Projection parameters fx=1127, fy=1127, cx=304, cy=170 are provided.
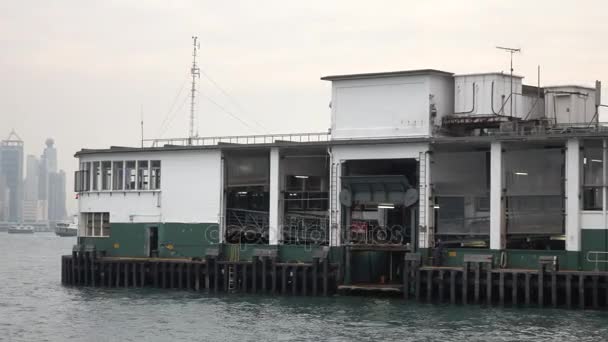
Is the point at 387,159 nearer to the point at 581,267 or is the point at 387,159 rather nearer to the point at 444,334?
the point at 581,267

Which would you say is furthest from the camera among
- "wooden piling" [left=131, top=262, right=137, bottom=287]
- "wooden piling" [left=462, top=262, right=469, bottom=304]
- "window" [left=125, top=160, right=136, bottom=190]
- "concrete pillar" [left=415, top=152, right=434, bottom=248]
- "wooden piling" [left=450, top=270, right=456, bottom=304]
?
"window" [left=125, top=160, right=136, bottom=190]

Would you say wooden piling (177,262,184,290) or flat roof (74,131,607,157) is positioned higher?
flat roof (74,131,607,157)

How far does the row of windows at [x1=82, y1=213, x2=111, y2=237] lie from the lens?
6744 cm

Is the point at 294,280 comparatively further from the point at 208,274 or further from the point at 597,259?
the point at 597,259

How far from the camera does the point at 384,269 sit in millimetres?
60500

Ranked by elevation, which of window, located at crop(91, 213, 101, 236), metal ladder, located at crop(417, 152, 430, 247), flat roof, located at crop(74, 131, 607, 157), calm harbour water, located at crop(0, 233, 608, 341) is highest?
flat roof, located at crop(74, 131, 607, 157)

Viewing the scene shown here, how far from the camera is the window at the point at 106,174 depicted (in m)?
67.7

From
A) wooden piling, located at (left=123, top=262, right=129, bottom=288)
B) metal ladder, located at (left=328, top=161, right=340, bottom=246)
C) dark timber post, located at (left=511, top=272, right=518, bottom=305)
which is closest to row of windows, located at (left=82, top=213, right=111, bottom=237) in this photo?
wooden piling, located at (left=123, top=262, right=129, bottom=288)

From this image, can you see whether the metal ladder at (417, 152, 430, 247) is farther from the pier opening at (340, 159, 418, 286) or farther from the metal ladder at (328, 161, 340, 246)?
the metal ladder at (328, 161, 340, 246)

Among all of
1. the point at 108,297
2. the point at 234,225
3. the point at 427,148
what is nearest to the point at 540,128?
the point at 427,148

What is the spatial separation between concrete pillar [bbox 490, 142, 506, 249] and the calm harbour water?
3.78m

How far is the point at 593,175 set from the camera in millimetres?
53406

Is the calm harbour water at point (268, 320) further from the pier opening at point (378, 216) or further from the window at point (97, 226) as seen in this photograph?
the window at point (97, 226)

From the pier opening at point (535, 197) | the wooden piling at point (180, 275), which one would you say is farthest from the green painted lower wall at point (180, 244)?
the pier opening at point (535, 197)
